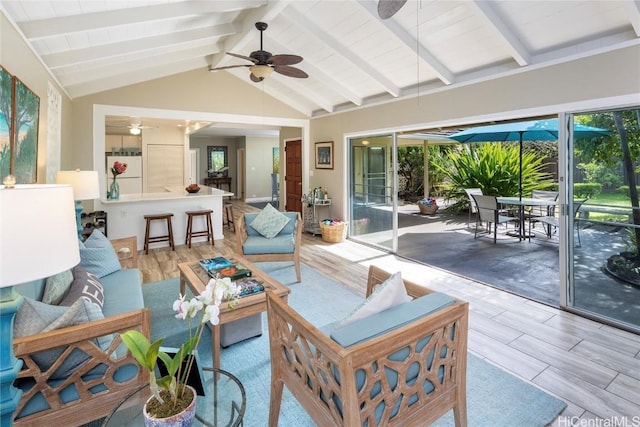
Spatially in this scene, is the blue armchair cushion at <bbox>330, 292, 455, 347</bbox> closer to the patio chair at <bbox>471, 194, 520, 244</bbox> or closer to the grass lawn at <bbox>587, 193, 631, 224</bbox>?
the grass lawn at <bbox>587, 193, 631, 224</bbox>

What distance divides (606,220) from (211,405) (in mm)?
3507

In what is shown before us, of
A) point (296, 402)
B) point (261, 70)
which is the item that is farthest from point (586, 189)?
point (261, 70)

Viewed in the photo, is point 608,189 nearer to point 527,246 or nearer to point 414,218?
point 527,246

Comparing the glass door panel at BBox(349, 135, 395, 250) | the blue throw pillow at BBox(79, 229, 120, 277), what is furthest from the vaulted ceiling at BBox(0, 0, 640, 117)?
the blue throw pillow at BBox(79, 229, 120, 277)

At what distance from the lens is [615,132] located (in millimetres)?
2900

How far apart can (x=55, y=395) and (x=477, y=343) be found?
270 cm

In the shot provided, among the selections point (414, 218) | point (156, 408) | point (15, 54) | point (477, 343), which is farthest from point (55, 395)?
point (414, 218)

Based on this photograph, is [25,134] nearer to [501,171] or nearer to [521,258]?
[521,258]

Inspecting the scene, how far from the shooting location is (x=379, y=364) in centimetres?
128

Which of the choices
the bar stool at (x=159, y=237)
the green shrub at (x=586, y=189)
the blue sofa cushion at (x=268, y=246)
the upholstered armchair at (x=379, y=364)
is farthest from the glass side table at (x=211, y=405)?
the bar stool at (x=159, y=237)

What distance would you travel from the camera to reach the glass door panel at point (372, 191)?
5605 millimetres

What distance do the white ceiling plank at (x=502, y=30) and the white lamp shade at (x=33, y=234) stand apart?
336 cm

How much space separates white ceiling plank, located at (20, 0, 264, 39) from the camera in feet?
8.98

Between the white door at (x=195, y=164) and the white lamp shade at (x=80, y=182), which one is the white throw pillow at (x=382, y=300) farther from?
the white door at (x=195, y=164)
